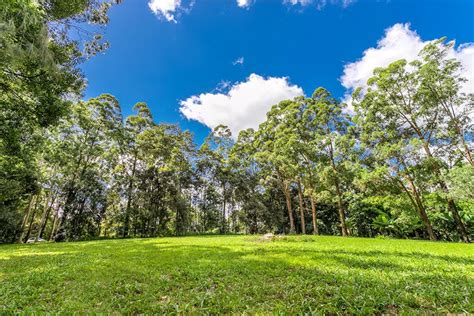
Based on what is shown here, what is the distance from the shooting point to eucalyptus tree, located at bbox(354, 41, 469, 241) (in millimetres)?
15875

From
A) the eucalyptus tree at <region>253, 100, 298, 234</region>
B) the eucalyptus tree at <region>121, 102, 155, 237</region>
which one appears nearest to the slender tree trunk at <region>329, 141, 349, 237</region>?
the eucalyptus tree at <region>253, 100, 298, 234</region>

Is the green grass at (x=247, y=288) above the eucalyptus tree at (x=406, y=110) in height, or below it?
below

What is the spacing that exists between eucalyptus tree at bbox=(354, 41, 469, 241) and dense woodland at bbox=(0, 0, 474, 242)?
8 centimetres

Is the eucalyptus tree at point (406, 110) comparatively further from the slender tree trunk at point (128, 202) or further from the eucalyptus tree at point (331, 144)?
the slender tree trunk at point (128, 202)

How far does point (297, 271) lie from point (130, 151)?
25191 millimetres

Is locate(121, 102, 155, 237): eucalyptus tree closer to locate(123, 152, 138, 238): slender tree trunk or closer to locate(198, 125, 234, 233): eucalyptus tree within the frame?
locate(123, 152, 138, 238): slender tree trunk

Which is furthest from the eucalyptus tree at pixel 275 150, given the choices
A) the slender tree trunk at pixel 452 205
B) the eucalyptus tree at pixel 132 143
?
the eucalyptus tree at pixel 132 143

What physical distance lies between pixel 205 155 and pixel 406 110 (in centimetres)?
2240

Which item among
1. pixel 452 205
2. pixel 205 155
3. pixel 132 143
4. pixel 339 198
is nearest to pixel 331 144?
pixel 339 198

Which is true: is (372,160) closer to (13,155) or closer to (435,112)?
→ (435,112)

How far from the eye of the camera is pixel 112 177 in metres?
26.8

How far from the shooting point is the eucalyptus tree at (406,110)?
15875 mm

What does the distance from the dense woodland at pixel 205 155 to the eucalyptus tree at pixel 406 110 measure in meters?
0.08

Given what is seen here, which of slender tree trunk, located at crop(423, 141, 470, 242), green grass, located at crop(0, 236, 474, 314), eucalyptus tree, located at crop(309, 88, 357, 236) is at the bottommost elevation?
green grass, located at crop(0, 236, 474, 314)
